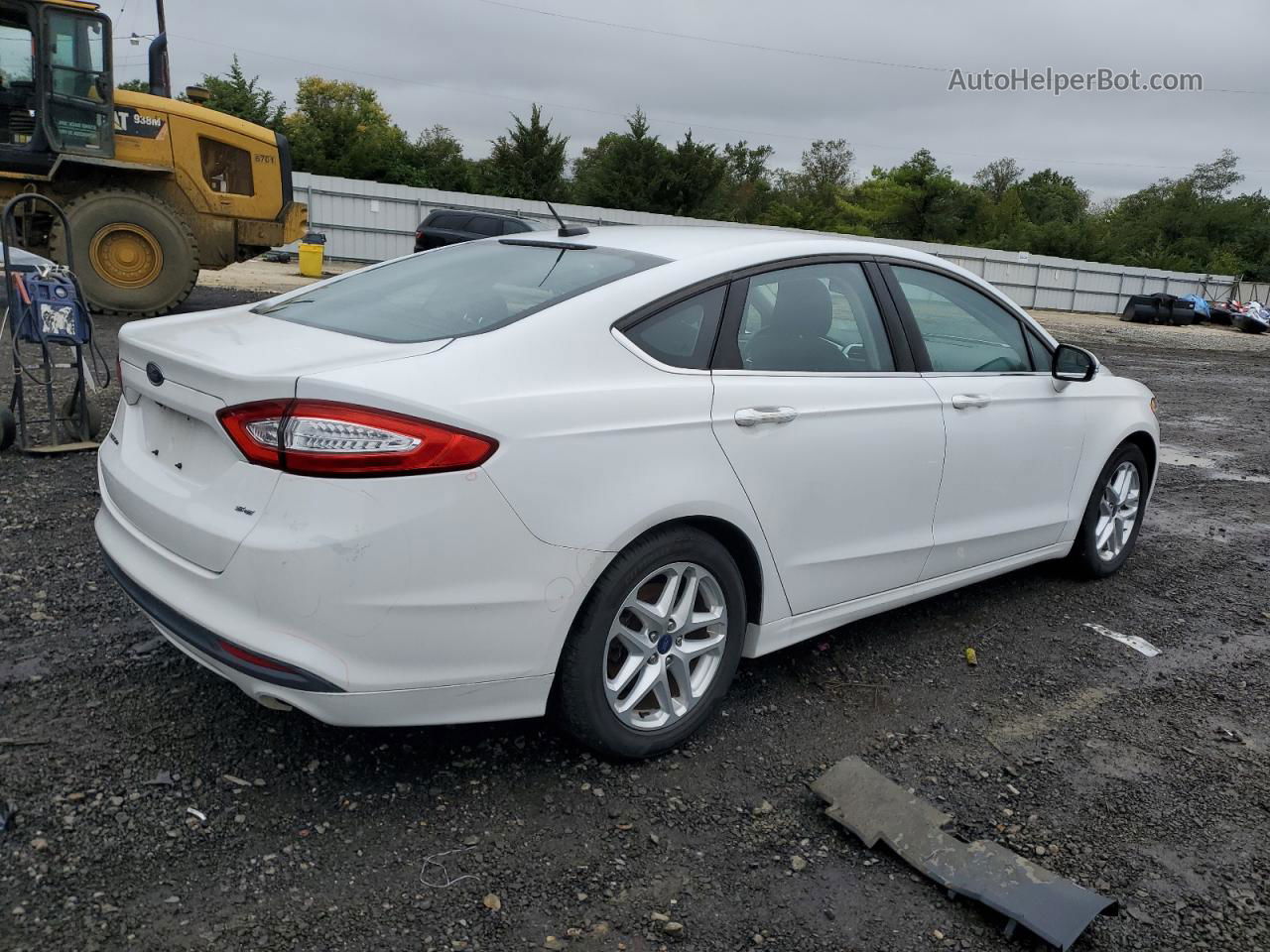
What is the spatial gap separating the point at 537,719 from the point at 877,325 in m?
1.87

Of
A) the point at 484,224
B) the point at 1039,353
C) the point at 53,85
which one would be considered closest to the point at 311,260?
the point at 484,224

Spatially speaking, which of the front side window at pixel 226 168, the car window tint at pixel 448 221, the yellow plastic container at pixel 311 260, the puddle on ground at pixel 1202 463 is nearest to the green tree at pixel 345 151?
the yellow plastic container at pixel 311 260

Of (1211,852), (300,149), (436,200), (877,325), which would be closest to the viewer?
(1211,852)

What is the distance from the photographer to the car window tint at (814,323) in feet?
11.2

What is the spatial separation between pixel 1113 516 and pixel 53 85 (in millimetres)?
12114

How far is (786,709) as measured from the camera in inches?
143

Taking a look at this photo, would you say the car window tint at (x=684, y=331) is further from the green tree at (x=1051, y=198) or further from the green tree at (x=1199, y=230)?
the green tree at (x=1051, y=198)

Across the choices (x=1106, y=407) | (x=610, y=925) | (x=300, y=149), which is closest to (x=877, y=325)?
(x=1106, y=407)

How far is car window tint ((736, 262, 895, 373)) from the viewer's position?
11.2ft

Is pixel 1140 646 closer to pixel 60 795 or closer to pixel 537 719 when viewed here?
pixel 537 719

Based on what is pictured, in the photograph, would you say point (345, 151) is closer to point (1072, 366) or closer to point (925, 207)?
point (925, 207)

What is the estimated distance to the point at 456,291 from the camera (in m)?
3.39

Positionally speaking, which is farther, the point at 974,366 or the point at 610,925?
the point at 974,366

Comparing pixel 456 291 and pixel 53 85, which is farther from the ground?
pixel 53 85
